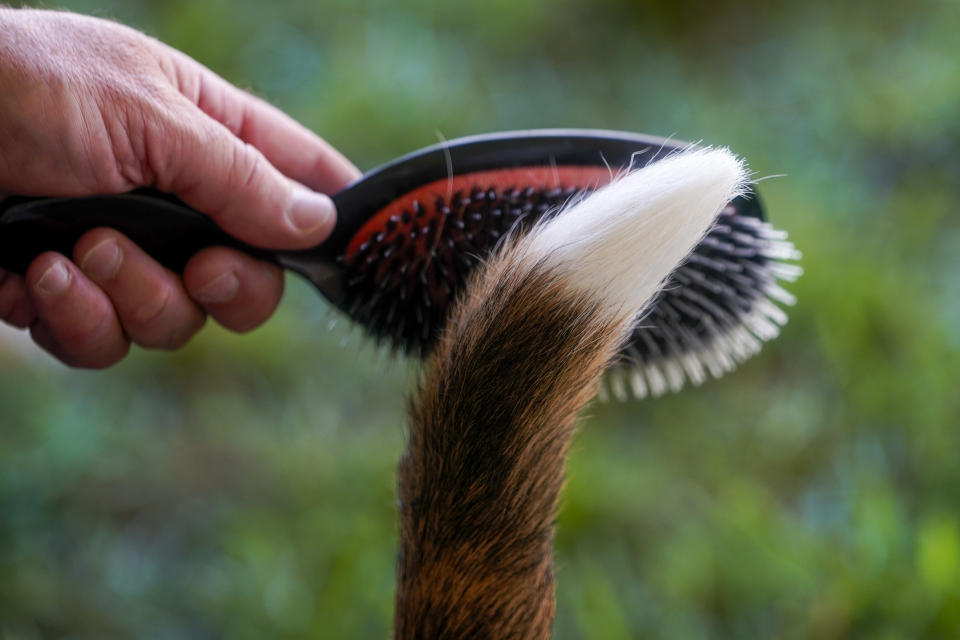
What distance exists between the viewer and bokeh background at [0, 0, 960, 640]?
5.39 ft

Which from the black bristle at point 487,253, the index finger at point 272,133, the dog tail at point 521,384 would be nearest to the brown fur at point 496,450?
the dog tail at point 521,384

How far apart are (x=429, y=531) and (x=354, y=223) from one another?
0.43 metres

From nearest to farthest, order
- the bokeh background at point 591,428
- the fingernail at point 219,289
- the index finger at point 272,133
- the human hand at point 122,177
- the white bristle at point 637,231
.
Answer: the white bristle at point 637,231 < the human hand at point 122,177 < the fingernail at point 219,289 < the index finger at point 272,133 < the bokeh background at point 591,428

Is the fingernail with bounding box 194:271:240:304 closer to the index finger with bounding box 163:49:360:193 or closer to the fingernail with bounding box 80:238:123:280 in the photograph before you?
the fingernail with bounding box 80:238:123:280

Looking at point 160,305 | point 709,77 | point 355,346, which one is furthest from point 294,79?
point 160,305

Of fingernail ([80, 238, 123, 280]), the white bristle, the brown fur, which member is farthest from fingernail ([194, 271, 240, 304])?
the white bristle

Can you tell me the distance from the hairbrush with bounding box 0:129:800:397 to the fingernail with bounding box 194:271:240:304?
44mm

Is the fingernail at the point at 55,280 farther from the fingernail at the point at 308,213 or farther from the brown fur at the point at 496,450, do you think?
the brown fur at the point at 496,450

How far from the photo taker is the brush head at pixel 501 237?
3.34 feet

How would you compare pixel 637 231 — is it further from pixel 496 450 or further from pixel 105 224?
pixel 105 224

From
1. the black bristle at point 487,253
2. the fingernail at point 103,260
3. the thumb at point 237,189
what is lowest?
the fingernail at point 103,260

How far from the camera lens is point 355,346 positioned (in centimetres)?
237

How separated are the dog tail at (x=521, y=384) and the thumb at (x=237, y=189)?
1.01ft

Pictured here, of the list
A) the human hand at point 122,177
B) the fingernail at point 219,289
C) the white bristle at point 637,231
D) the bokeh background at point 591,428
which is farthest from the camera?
the bokeh background at point 591,428
